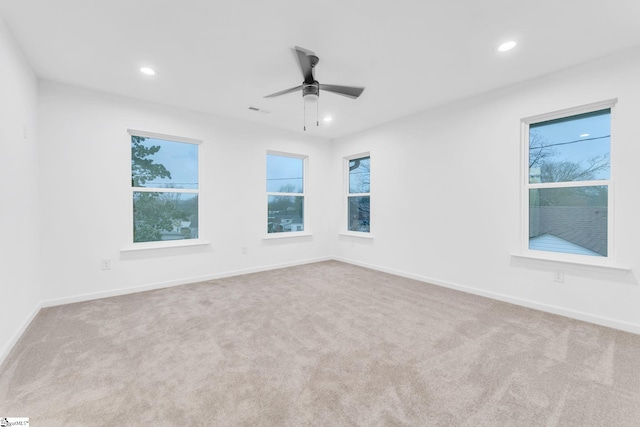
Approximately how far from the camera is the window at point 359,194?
5.36 m

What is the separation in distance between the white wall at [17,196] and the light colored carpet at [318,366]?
262mm

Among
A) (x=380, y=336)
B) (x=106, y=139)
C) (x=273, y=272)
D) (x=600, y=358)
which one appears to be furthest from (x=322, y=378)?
(x=106, y=139)

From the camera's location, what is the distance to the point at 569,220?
119 inches

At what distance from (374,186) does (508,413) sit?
3843mm

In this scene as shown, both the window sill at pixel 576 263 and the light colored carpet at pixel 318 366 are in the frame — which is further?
the window sill at pixel 576 263

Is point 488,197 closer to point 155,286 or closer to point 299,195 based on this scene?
point 299,195

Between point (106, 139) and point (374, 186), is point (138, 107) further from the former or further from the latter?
point (374, 186)

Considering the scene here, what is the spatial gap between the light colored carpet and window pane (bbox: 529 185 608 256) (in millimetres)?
799

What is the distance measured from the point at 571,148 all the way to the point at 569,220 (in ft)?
2.59

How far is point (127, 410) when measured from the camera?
156 centimetres

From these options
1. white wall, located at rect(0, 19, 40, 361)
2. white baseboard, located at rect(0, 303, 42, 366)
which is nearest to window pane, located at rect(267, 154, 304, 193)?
white wall, located at rect(0, 19, 40, 361)

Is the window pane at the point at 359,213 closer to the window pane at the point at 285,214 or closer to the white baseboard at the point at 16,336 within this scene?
the window pane at the point at 285,214

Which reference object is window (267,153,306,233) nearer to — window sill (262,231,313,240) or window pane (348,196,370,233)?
window sill (262,231,313,240)

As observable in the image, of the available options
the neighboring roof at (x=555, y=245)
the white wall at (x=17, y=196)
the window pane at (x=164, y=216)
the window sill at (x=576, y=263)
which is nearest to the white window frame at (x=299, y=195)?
the window pane at (x=164, y=216)
